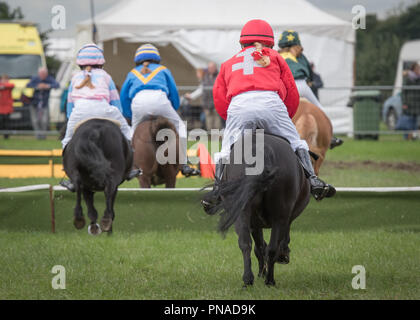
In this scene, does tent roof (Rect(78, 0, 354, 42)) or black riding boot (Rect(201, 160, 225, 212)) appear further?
tent roof (Rect(78, 0, 354, 42))

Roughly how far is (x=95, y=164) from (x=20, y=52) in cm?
1800

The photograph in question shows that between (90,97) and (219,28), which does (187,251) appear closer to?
(90,97)

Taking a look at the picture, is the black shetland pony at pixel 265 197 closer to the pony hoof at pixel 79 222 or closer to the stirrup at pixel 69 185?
the pony hoof at pixel 79 222

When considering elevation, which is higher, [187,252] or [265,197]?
[265,197]

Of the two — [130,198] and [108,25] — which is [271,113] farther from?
[108,25]

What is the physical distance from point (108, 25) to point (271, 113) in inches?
679

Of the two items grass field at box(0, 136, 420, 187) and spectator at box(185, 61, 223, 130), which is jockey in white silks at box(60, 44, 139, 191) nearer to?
grass field at box(0, 136, 420, 187)

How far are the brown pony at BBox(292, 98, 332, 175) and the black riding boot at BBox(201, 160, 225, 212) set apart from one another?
11.0ft

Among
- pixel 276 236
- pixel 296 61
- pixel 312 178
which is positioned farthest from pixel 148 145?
pixel 276 236

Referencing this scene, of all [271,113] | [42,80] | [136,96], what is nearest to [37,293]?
[271,113]

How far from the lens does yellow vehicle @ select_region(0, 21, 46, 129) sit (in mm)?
24594

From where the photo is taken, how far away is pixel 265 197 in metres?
5.99

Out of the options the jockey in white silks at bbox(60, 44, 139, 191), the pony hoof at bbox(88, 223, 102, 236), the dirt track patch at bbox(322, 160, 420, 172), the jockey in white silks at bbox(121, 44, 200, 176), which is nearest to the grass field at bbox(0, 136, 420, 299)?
the pony hoof at bbox(88, 223, 102, 236)

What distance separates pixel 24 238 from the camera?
8.88m
